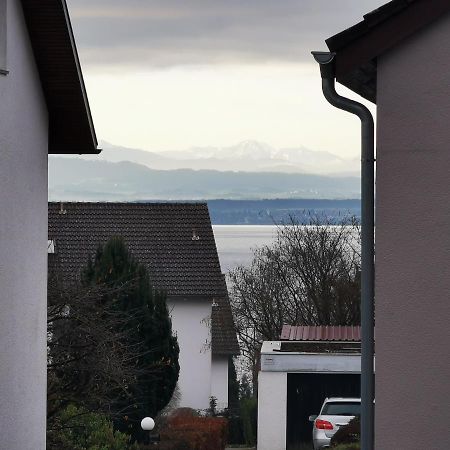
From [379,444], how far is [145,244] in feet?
118

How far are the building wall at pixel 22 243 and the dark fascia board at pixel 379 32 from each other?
3.41 metres

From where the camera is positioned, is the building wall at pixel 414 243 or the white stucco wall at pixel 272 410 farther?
the white stucco wall at pixel 272 410

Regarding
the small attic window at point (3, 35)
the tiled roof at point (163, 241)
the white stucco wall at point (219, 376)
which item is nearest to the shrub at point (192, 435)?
the tiled roof at point (163, 241)

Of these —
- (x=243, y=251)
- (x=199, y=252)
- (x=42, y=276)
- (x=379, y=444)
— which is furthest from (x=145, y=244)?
(x=243, y=251)

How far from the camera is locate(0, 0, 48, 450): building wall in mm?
10789

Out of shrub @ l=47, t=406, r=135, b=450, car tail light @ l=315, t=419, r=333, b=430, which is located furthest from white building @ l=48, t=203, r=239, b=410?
shrub @ l=47, t=406, r=135, b=450

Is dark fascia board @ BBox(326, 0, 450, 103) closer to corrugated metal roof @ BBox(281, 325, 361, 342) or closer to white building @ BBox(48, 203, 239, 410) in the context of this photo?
corrugated metal roof @ BBox(281, 325, 361, 342)

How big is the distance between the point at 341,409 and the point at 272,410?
14.9 feet

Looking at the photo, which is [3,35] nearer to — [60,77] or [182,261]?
[60,77]

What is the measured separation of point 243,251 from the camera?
15875 cm

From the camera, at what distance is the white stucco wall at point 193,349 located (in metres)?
42.3

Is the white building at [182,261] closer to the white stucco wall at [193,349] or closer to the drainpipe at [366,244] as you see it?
the white stucco wall at [193,349]

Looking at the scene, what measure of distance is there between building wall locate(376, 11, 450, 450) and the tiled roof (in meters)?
33.3

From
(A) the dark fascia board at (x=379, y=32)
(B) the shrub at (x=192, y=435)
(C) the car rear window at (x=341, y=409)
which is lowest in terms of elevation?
(B) the shrub at (x=192, y=435)
